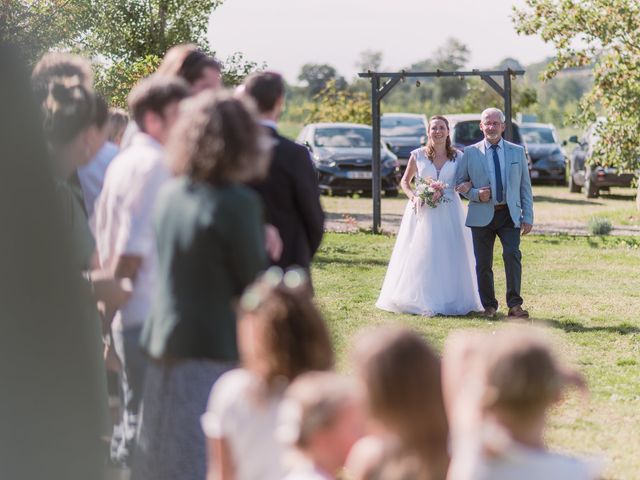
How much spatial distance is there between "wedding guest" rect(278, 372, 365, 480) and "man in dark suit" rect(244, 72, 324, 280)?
1838 mm

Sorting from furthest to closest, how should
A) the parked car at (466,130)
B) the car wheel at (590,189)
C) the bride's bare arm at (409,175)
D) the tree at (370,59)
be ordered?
the tree at (370,59)
the parked car at (466,130)
the car wheel at (590,189)
the bride's bare arm at (409,175)

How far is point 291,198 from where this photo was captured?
550 cm

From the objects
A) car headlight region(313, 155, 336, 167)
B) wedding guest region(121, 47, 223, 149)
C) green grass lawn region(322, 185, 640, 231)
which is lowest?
green grass lawn region(322, 185, 640, 231)

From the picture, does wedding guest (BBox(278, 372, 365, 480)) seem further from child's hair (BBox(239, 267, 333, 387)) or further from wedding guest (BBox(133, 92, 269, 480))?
wedding guest (BBox(133, 92, 269, 480))

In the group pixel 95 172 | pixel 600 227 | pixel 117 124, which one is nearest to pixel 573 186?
pixel 600 227

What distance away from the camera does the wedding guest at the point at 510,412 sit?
3.33 metres

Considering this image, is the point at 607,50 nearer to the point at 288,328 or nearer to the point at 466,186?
the point at 466,186

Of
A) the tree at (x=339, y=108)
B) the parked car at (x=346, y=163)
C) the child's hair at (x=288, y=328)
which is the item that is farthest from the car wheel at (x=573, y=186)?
the child's hair at (x=288, y=328)

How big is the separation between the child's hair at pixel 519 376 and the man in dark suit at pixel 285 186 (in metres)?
2.21

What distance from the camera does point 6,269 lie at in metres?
4.75

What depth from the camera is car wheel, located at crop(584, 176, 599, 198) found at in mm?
29547

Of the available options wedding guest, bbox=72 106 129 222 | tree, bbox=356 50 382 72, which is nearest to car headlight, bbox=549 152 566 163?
wedding guest, bbox=72 106 129 222

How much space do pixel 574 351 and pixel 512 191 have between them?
6.25 feet

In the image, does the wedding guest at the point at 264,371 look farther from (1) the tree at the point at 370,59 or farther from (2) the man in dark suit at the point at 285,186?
(1) the tree at the point at 370,59
